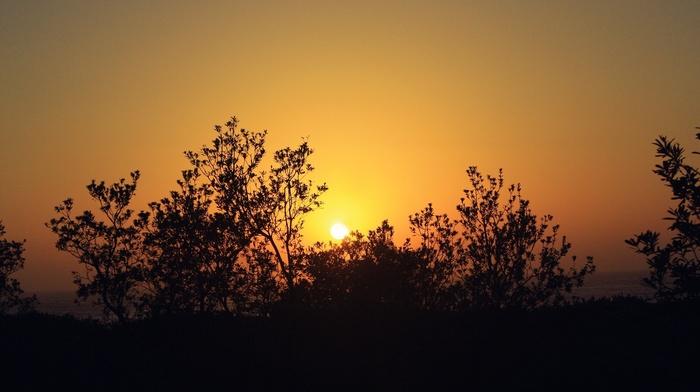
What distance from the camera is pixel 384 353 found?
20531 millimetres

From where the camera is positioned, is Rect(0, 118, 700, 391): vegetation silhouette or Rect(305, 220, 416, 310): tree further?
Rect(305, 220, 416, 310): tree

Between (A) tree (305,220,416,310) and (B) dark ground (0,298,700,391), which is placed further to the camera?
(A) tree (305,220,416,310)

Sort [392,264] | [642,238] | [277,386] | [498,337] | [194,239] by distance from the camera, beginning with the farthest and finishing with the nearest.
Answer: [194,239] → [392,264] → [498,337] → [277,386] → [642,238]

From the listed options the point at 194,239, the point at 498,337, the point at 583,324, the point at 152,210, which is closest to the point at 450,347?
the point at 498,337

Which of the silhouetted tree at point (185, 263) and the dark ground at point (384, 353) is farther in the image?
the silhouetted tree at point (185, 263)

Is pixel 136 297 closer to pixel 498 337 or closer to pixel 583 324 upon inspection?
pixel 498 337

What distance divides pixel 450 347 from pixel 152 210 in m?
24.8

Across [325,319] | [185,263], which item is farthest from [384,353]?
[185,263]

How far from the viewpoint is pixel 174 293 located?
3678cm

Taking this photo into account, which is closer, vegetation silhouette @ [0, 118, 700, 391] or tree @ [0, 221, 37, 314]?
vegetation silhouette @ [0, 118, 700, 391]

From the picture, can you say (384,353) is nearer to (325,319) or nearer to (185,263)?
(325,319)

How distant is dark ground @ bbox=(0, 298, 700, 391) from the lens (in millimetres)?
17594

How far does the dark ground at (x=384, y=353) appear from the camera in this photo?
17.6m

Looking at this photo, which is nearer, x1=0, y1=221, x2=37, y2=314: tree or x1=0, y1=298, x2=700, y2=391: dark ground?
x1=0, y1=298, x2=700, y2=391: dark ground
